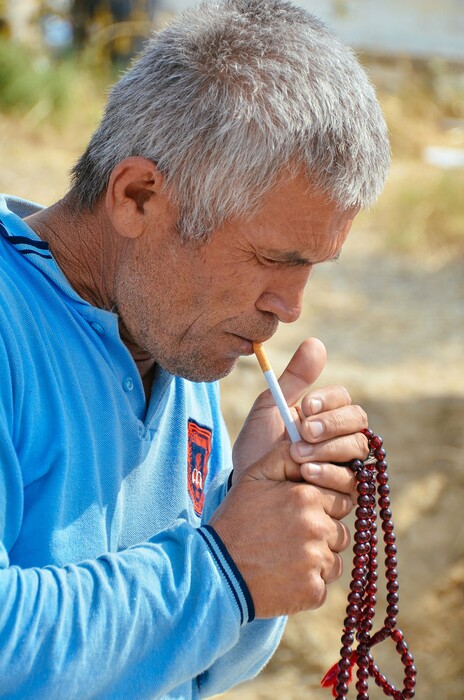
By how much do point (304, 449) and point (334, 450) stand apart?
60 mm

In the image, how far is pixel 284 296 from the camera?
1.72 metres

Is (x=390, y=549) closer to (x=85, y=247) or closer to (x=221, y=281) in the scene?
(x=221, y=281)

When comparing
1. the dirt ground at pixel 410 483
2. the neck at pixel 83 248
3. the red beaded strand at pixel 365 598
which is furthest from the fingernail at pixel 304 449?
the dirt ground at pixel 410 483

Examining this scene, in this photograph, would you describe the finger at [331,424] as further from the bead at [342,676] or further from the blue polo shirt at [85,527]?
the bead at [342,676]

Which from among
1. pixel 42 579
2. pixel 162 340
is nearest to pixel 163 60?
pixel 162 340

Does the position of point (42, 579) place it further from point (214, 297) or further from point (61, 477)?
point (214, 297)

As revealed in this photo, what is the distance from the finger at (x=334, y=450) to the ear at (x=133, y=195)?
18.4 inches

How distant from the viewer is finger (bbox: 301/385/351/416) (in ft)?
5.45

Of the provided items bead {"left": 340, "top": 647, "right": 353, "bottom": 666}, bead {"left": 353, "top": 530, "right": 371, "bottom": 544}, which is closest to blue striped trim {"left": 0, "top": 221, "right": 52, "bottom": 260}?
bead {"left": 353, "top": 530, "right": 371, "bottom": 544}

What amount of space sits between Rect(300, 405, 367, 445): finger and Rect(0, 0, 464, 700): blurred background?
275cm

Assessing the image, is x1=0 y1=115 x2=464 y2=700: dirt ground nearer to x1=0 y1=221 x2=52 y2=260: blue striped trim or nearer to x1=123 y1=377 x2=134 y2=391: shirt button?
x1=123 y1=377 x2=134 y2=391: shirt button

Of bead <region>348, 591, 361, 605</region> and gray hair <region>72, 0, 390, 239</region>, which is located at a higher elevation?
gray hair <region>72, 0, 390, 239</region>

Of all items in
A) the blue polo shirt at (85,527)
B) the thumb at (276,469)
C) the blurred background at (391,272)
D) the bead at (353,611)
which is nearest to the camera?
the blue polo shirt at (85,527)

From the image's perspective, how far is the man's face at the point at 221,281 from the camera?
64.6 inches
